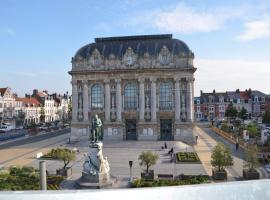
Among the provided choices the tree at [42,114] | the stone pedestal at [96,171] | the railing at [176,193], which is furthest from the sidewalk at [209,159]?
the tree at [42,114]

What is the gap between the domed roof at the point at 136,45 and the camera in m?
72.8

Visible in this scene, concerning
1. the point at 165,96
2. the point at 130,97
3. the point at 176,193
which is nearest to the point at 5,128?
the point at 130,97

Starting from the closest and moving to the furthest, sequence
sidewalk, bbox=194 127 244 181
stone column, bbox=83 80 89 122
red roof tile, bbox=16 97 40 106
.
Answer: sidewalk, bbox=194 127 244 181, stone column, bbox=83 80 89 122, red roof tile, bbox=16 97 40 106

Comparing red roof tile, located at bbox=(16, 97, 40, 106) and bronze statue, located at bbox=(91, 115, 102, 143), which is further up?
red roof tile, located at bbox=(16, 97, 40, 106)

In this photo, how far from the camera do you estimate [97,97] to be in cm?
7456

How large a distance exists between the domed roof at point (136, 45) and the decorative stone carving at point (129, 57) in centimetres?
116

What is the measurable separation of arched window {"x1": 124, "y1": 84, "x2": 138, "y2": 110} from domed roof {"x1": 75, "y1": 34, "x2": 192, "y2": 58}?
6.61 meters

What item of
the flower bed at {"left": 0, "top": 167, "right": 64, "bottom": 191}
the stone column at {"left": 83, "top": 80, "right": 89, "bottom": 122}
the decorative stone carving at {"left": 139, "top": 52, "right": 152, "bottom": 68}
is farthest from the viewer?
the stone column at {"left": 83, "top": 80, "right": 89, "bottom": 122}

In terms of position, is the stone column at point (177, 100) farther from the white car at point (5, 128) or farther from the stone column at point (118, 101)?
the white car at point (5, 128)

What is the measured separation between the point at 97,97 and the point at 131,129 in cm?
952

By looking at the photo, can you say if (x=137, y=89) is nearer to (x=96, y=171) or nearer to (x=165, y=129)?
(x=165, y=129)

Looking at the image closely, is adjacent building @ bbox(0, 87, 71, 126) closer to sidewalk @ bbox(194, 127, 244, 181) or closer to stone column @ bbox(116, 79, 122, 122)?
stone column @ bbox(116, 79, 122, 122)

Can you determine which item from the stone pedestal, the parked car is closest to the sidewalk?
the stone pedestal

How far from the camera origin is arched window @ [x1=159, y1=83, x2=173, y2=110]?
7188 cm
